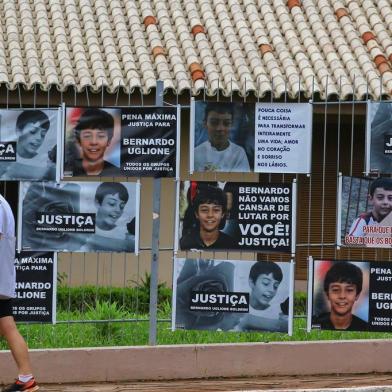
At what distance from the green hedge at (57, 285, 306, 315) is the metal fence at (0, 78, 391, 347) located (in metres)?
0.01

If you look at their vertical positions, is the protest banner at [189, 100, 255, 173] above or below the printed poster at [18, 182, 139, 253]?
above

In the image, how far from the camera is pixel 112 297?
39.9 ft

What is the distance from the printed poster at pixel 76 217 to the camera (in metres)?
9.98

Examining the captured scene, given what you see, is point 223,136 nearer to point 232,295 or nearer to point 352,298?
point 232,295

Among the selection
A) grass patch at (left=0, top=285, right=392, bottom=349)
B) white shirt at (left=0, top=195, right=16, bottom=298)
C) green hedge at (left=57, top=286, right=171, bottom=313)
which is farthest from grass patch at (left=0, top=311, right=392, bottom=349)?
white shirt at (left=0, top=195, right=16, bottom=298)

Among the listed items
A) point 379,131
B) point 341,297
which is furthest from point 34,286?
point 379,131

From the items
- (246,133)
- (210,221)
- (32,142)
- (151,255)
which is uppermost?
(246,133)

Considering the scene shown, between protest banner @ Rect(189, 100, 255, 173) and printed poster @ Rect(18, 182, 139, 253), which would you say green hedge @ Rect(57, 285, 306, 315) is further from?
protest banner @ Rect(189, 100, 255, 173)

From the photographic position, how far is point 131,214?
32.9 feet

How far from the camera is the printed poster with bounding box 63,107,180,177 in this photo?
10.0 m

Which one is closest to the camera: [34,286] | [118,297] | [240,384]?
[240,384]

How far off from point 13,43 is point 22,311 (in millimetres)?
6976

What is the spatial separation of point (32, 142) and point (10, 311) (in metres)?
1.74

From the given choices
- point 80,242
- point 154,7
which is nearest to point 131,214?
point 80,242
